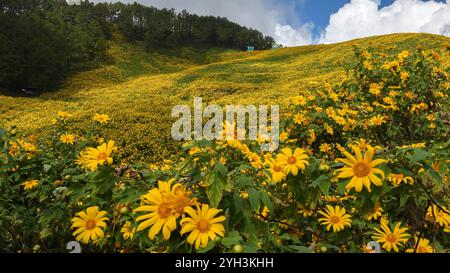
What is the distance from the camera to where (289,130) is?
18.6ft

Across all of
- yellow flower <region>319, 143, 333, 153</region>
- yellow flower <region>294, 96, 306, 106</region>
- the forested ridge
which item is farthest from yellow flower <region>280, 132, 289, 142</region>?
the forested ridge

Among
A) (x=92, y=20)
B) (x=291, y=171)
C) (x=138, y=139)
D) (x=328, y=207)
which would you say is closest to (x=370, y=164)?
(x=291, y=171)

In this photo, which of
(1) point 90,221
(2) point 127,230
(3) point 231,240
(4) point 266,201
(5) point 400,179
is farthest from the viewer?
(2) point 127,230

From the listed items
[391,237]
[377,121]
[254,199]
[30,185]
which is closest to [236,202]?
[254,199]

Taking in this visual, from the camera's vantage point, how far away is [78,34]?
40.5 meters

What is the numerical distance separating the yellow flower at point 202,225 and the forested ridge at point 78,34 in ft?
108

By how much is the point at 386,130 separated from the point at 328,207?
372 cm

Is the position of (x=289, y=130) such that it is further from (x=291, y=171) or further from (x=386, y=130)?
(x=291, y=171)

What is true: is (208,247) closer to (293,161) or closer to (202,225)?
(202,225)

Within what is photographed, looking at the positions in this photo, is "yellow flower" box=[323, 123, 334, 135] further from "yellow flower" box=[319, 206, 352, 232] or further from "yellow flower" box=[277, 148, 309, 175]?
"yellow flower" box=[277, 148, 309, 175]

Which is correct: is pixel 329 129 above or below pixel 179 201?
above

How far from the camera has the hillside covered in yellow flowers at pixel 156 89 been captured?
13.1m

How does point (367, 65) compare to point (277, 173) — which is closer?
point (277, 173)

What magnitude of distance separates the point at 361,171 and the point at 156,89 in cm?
2529
